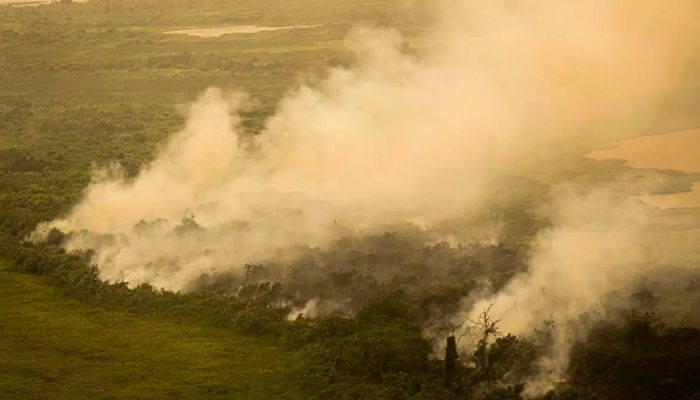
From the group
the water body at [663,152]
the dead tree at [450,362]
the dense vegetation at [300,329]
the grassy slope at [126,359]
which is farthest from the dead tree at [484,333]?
the water body at [663,152]

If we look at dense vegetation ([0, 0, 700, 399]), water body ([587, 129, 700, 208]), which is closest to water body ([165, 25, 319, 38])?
dense vegetation ([0, 0, 700, 399])

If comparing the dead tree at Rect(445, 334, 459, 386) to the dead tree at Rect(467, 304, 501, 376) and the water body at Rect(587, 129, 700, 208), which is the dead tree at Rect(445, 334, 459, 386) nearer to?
the dead tree at Rect(467, 304, 501, 376)

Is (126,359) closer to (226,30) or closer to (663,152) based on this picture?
(663,152)

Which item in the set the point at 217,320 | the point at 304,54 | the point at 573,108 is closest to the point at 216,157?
the point at 217,320

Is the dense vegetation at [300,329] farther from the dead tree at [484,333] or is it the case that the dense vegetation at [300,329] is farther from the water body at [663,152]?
the water body at [663,152]

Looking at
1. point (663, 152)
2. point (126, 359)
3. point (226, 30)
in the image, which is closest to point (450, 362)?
point (126, 359)
